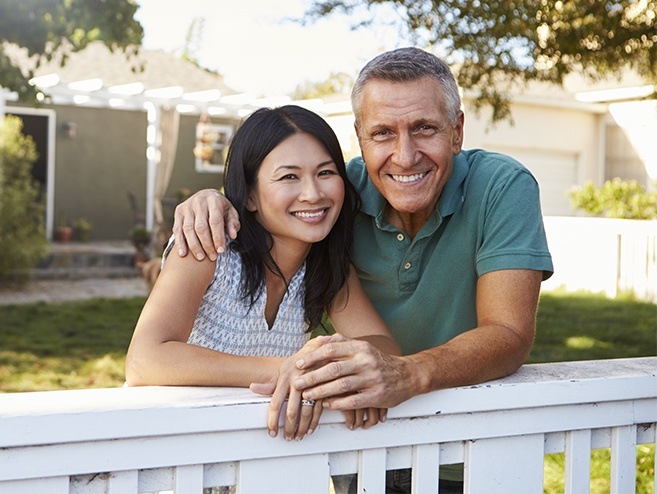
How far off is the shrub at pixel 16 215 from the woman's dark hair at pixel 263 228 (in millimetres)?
10713

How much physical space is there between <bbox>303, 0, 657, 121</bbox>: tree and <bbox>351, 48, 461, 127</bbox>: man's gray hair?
3.23m

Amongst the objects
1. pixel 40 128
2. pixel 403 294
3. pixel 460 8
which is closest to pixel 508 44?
pixel 460 8

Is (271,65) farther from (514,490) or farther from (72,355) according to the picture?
(514,490)

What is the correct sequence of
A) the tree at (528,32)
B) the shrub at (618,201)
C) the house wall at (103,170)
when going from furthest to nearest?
the house wall at (103,170), the shrub at (618,201), the tree at (528,32)

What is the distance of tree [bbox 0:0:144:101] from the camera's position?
7036mm

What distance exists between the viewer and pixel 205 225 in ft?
7.28

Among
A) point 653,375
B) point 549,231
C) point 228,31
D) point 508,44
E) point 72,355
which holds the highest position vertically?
point 228,31

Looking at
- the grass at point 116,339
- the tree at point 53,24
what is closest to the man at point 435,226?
the grass at point 116,339

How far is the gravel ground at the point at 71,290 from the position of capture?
11569 mm

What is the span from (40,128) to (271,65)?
97.5 feet

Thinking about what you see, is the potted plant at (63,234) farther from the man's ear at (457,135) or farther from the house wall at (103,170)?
the man's ear at (457,135)

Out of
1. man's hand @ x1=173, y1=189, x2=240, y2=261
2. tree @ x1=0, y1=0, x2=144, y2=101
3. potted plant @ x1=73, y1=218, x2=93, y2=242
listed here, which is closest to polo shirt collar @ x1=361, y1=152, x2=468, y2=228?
man's hand @ x1=173, y1=189, x2=240, y2=261

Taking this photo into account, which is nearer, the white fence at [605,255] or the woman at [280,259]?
the woman at [280,259]

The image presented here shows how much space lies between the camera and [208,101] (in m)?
17.9
